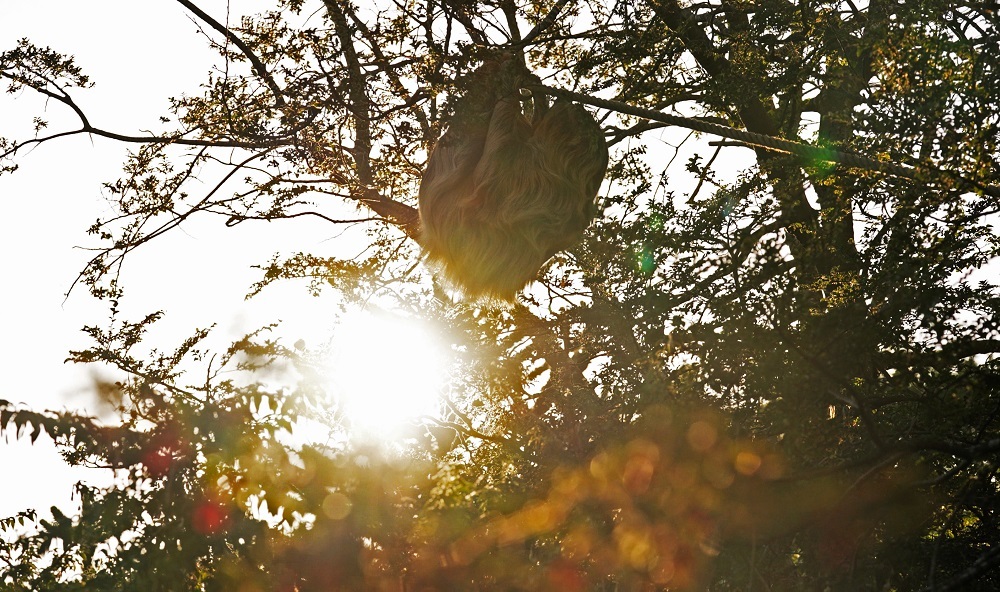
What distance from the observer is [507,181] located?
4102mm

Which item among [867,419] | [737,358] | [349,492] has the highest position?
[737,358]

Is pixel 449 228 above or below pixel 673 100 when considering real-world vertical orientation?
below

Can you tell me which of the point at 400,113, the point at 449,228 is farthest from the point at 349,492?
the point at 400,113

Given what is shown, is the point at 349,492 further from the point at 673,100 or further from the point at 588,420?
the point at 673,100

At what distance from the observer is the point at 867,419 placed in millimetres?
3066

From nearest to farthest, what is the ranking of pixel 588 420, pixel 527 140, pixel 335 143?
pixel 527 140 < pixel 588 420 < pixel 335 143

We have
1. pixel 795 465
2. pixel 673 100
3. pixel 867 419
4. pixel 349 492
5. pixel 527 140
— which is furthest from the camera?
pixel 673 100

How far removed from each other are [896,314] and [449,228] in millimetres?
2289

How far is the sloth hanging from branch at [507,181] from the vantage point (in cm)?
408

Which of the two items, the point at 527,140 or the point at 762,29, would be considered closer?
the point at 527,140

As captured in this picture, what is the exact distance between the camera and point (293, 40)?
5391 mm

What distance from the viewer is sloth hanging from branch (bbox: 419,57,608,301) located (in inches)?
161

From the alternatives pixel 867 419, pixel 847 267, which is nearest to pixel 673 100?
pixel 847 267

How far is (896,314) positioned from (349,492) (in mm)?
2763
